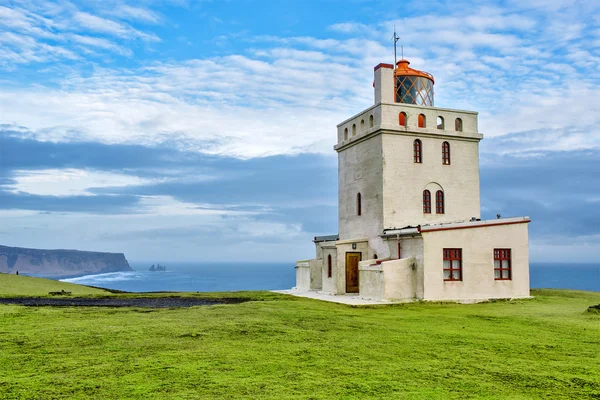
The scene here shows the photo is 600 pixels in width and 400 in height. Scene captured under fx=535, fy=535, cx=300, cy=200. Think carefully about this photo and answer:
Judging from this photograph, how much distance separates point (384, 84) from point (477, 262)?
9122 millimetres

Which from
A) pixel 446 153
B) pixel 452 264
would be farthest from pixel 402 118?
pixel 452 264

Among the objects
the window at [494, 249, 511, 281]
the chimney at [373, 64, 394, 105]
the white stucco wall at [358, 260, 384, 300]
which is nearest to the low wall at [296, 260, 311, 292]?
the white stucco wall at [358, 260, 384, 300]

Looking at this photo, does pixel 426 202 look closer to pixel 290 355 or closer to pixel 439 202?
pixel 439 202

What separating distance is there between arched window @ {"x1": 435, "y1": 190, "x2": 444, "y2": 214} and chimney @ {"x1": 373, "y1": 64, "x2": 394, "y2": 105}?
490 cm

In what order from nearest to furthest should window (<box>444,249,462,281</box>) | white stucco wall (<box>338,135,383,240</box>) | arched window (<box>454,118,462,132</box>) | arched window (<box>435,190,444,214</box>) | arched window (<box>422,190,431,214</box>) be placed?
window (<box>444,249,462,281</box>)
white stucco wall (<box>338,135,383,240</box>)
arched window (<box>422,190,431,214</box>)
arched window (<box>435,190,444,214</box>)
arched window (<box>454,118,462,132</box>)

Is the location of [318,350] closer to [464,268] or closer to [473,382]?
[473,382]

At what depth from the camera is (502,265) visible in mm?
22578

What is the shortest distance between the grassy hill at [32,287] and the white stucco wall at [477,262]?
14240 millimetres

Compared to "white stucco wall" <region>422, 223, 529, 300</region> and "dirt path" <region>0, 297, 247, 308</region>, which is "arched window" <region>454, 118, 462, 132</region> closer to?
"white stucco wall" <region>422, 223, 529, 300</region>

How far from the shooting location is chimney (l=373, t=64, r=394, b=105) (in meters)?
24.8

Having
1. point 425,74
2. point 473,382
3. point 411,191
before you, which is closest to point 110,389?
point 473,382

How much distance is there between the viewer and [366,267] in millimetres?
22047

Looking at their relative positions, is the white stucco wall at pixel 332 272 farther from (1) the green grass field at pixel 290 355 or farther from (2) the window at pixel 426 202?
(1) the green grass field at pixel 290 355

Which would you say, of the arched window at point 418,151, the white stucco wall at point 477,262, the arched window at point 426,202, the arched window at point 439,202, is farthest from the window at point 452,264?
the arched window at point 418,151
